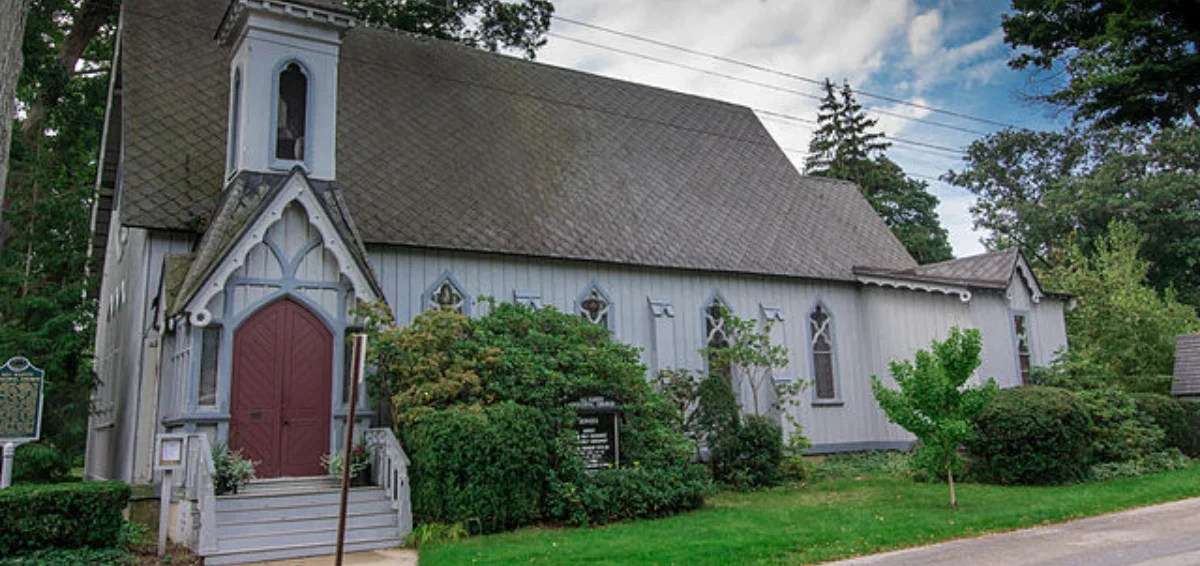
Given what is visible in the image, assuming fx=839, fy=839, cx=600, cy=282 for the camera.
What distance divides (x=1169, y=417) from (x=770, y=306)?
919cm

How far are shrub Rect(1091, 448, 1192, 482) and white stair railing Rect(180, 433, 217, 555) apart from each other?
15.7m

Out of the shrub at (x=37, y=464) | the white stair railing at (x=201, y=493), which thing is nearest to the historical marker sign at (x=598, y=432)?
the white stair railing at (x=201, y=493)

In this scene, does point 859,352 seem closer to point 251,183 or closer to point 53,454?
point 251,183

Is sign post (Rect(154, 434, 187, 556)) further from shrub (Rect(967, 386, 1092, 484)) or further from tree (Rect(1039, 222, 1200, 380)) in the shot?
tree (Rect(1039, 222, 1200, 380))

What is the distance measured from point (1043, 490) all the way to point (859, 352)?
7.78 meters

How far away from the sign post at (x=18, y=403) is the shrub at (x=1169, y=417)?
21.2m

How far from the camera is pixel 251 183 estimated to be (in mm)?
14492

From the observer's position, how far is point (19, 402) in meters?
11.9

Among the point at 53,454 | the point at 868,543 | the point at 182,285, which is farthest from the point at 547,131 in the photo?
the point at 868,543

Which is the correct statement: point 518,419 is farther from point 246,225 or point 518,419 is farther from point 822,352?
point 822,352

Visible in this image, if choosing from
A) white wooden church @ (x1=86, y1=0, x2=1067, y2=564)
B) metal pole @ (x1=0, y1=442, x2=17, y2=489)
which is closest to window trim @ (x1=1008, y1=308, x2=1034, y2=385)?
white wooden church @ (x1=86, y1=0, x2=1067, y2=564)

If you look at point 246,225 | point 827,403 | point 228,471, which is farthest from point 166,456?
point 827,403

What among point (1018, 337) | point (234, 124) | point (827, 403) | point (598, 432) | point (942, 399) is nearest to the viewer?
point (942, 399)

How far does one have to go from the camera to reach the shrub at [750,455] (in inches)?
664
